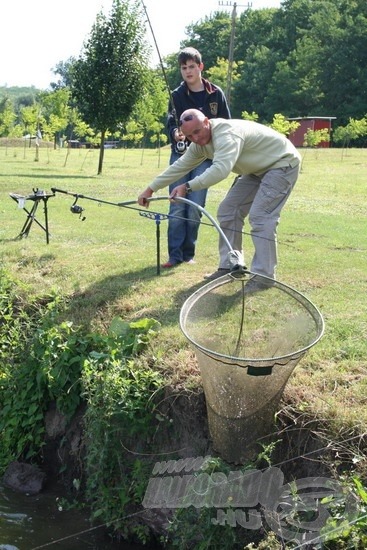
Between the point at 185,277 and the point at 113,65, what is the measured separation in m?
18.2

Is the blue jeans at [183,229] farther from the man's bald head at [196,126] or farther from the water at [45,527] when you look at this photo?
the water at [45,527]

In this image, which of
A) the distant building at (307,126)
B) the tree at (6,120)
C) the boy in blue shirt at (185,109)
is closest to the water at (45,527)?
the boy in blue shirt at (185,109)

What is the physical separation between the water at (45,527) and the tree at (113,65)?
2013 cm

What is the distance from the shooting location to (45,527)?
6.20 meters

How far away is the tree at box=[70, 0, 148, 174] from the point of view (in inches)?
986

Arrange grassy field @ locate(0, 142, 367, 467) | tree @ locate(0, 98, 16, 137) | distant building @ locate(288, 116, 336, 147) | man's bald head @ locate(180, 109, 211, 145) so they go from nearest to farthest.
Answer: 1. grassy field @ locate(0, 142, 367, 467)
2. man's bald head @ locate(180, 109, 211, 145)
3. tree @ locate(0, 98, 16, 137)
4. distant building @ locate(288, 116, 336, 147)

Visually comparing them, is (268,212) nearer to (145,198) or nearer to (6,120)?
(145,198)

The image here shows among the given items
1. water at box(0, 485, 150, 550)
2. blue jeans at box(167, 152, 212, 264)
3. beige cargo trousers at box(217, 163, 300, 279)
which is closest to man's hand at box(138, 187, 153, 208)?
beige cargo trousers at box(217, 163, 300, 279)

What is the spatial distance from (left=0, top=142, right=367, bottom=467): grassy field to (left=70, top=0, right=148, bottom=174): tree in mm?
10486

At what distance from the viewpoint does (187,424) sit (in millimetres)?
5883

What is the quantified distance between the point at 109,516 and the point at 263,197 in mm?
3036

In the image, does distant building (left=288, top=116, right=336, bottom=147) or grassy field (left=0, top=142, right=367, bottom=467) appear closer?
grassy field (left=0, top=142, right=367, bottom=467)

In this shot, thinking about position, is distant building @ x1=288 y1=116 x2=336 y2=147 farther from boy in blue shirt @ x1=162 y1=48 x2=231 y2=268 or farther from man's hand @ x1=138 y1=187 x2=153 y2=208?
man's hand @ x1=138 y1=187 x2=153 y2=208

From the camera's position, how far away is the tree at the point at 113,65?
25047 millimetres
